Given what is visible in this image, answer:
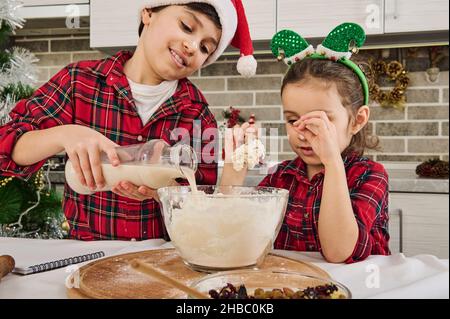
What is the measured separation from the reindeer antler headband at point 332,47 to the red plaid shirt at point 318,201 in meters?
0.16

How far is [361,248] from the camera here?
0.60 meters

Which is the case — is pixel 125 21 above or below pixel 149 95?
above

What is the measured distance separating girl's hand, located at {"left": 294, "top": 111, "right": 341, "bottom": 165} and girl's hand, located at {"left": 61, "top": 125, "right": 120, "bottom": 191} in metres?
0.28

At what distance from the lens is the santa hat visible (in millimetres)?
921

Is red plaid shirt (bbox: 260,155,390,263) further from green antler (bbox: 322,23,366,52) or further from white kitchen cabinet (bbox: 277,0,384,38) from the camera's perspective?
white kitchen cabinet (bbox: 277,0,384,38)

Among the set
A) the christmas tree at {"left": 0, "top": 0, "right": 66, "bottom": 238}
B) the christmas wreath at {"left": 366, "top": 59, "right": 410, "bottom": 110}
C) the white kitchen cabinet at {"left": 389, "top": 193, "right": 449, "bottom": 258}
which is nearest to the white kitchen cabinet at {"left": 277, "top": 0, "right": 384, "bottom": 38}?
the christmas wreath at {"left": 366, "top": 59, "right": 410, "bottom": 110}

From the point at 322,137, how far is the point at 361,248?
6.5 inches

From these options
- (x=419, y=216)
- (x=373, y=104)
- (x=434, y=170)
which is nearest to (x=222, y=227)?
(x=419, y=216)

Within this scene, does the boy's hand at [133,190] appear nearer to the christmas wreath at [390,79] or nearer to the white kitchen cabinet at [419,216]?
the white kitchen cabinet at [419,216]

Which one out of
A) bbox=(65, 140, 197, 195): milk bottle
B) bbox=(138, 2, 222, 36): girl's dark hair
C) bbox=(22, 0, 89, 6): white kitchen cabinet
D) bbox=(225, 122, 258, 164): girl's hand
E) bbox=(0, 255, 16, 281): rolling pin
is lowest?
bbox=(0, 255, 16, 281): rolling pin

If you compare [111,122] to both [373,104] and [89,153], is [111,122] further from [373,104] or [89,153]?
[373,104]

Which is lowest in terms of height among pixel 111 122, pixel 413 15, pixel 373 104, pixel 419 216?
pixel 419 216

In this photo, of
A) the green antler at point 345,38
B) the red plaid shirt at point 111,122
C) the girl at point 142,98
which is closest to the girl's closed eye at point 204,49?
the girl at point 142,98
